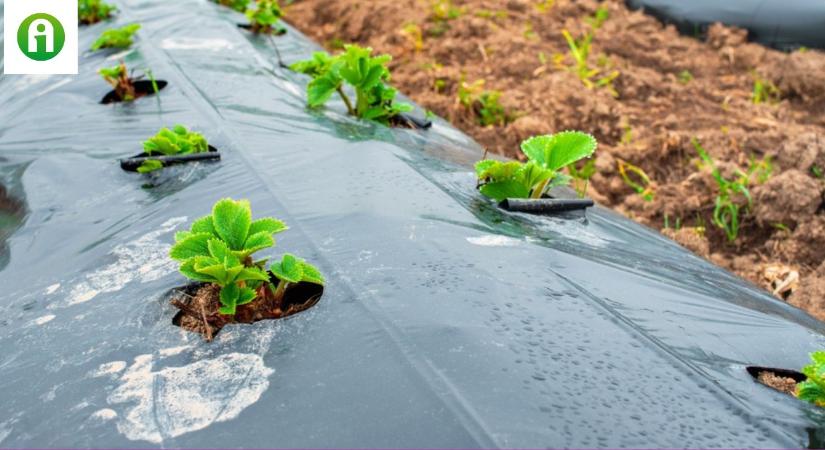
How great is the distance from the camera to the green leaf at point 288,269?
1.47 metres

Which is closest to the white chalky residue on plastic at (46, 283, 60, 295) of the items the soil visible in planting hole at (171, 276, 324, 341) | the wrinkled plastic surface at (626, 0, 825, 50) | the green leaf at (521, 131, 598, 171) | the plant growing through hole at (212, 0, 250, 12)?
the soil visible in planting hole at (171, 276, 324, 341)

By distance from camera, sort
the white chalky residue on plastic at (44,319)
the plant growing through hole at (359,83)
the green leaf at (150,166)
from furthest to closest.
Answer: the plant growing through hole at (359,83), the green leaf at (150,166), the white chalky residue on plastic at (44,319)

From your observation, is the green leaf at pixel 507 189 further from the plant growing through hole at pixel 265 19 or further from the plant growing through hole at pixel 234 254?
the plant growing through hole at pixel 265 19

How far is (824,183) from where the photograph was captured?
314cm

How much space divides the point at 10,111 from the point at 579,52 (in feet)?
10.6

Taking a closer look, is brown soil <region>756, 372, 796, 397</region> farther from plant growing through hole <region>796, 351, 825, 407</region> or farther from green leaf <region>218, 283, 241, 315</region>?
green leaf <region>218, 283, 241, 315</region>

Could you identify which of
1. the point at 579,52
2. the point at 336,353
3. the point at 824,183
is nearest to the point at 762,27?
the point at 579,52

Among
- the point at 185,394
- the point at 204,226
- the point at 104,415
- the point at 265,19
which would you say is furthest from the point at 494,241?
the point at 265,19

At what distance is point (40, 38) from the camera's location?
374 centimetres

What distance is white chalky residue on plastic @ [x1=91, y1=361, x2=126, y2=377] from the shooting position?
1.43 metres

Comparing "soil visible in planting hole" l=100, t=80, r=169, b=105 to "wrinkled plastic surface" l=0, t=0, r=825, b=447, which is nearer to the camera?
"wrinkled plastic surface" l=0, t=0, r=825, b=447

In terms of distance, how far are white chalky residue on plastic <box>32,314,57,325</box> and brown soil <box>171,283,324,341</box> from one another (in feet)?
0.88

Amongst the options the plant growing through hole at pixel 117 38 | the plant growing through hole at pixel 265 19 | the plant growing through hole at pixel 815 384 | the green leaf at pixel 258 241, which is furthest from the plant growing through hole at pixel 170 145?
the plant growing through hole at pixel 265 19

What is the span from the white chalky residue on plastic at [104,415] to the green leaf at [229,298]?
10.3 inches
